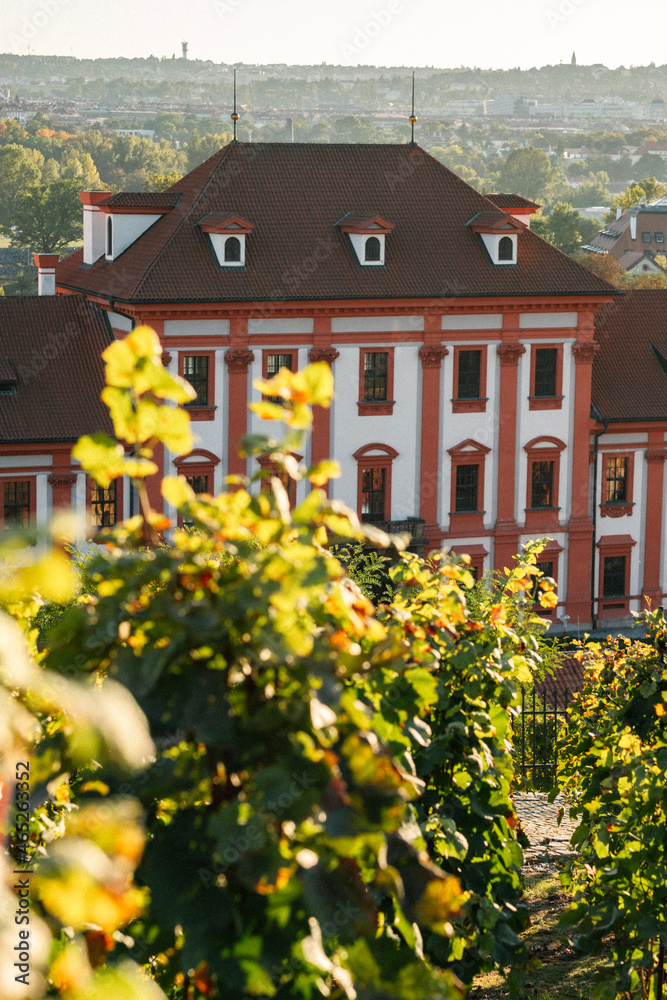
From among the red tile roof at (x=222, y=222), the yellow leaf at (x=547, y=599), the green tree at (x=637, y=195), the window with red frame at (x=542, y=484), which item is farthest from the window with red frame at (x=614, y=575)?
the green tree at (x=637, y=195)

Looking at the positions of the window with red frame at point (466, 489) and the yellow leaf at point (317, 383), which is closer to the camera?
the yellow leaf at point (317, 383)

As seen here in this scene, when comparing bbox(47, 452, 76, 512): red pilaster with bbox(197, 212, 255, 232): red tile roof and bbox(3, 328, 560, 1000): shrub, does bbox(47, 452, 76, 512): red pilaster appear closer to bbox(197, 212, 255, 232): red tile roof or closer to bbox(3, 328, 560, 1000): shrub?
bbox(197, 212, 255, 232): red tile roof

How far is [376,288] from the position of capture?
39.8m

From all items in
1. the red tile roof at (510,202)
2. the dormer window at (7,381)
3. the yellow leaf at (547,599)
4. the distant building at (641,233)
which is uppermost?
the distant building at (641,233)

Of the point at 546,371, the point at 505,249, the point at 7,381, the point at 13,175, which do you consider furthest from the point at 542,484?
the point at 13,175

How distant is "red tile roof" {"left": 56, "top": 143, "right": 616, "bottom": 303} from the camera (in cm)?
3850

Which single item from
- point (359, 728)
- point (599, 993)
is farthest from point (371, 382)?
point (359, 728)

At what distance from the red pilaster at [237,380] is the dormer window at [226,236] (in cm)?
191

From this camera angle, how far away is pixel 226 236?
3859cm

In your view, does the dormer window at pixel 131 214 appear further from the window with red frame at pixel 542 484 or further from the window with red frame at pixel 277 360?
the window with red frame at pixel 542 484

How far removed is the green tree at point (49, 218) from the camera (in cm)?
10962

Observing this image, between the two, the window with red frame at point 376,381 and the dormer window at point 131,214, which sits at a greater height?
the dormer window at point 131,214

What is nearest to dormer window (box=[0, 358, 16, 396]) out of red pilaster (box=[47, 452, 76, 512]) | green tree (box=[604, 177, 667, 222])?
red pilaster (box=[47, 452, 76, 512])

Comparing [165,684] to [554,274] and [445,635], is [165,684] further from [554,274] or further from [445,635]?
[554,274]
